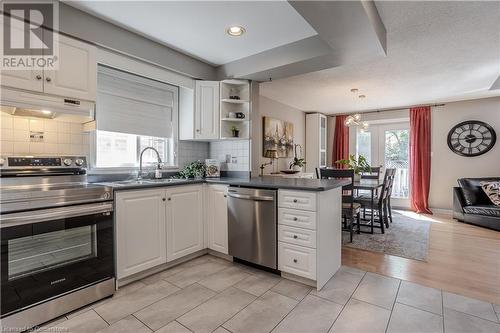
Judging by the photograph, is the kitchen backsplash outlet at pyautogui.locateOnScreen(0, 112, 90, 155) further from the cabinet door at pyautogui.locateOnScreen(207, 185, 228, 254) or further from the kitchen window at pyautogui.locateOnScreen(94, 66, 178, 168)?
the cabinet door at pyautogui.locateOnScreen(207, 185, 228, 254)

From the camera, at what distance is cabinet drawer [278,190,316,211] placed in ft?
7.32

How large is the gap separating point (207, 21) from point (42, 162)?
6.40ft

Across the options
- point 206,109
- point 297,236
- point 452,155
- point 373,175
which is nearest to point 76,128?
point 206,109

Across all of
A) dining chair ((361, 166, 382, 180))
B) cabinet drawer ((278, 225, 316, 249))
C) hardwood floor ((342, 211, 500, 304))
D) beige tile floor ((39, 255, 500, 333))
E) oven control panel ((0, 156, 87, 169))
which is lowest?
beige tile floor ((39, 255, 500, 333))

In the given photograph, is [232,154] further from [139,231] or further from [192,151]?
[139,231]

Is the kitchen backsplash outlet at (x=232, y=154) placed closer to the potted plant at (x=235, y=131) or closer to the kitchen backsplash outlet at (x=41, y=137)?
the potted plant at (x=235, y=131)

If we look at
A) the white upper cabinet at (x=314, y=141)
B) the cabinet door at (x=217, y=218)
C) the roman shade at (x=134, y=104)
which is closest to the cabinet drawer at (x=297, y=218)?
the cabinet door at (x=217, y=218)

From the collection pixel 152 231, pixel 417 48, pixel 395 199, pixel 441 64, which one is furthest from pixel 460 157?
pixel 152 231

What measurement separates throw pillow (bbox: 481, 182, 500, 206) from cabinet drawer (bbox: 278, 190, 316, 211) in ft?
13.7

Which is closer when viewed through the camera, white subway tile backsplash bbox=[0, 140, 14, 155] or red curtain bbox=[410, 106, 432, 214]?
white subway tile backsplash bbox=[0, 140, 14, 155]

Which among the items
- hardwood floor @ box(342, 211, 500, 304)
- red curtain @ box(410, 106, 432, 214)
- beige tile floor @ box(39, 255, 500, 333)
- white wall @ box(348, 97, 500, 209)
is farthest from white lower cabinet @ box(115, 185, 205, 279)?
white wall @ box(348, 97, 500, 209)

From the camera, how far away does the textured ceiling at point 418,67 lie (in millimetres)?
2197

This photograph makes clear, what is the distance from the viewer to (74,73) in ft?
7.18

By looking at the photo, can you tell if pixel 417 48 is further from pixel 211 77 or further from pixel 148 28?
pixel 148 28
